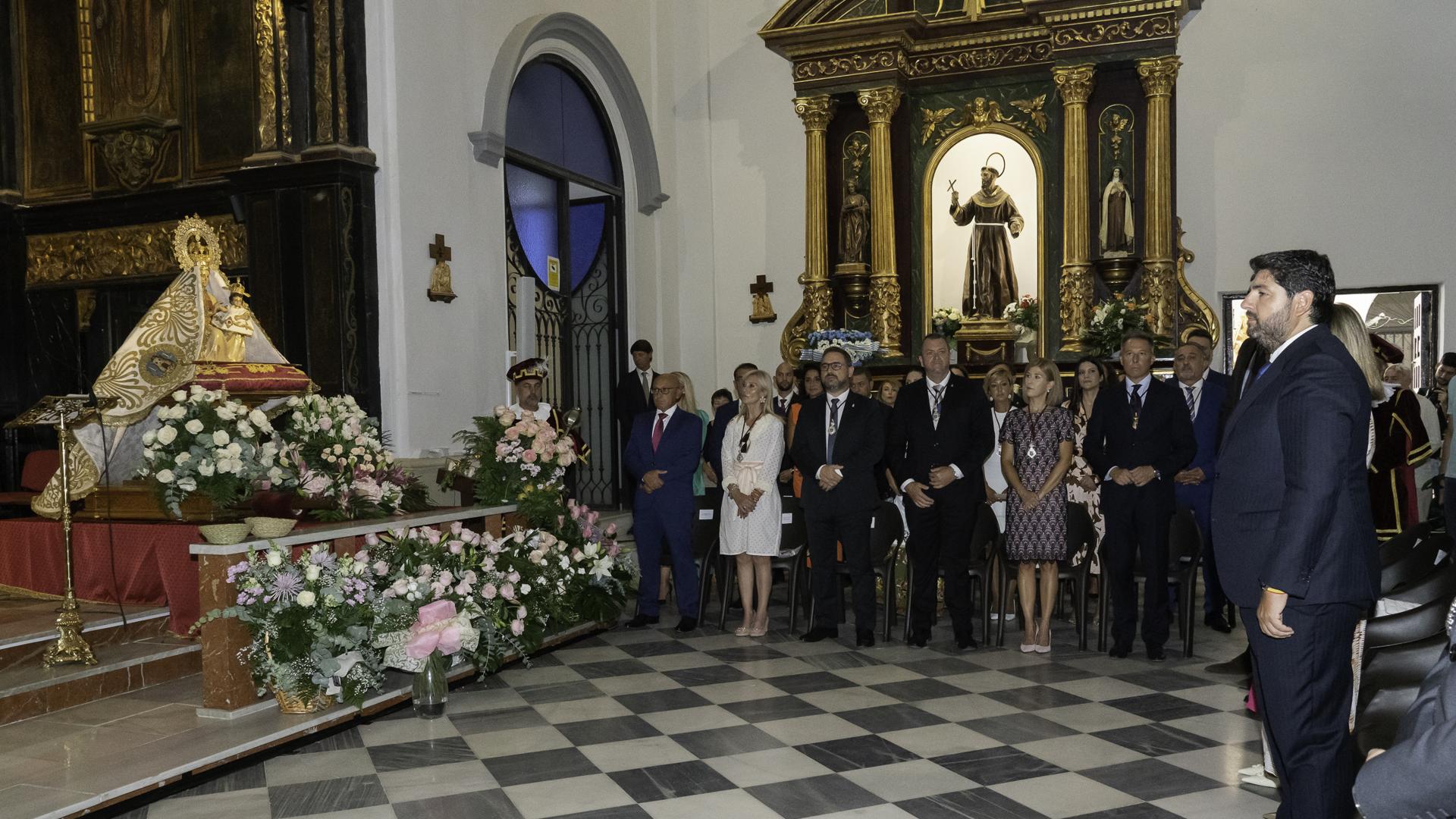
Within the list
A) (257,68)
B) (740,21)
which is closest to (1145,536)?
(257,68)

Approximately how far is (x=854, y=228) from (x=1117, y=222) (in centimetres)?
239

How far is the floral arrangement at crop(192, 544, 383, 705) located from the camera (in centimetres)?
482

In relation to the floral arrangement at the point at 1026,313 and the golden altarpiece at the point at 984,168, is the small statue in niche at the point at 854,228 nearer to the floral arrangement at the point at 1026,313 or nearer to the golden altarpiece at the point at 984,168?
the golden altarpiece at the point at 984,168

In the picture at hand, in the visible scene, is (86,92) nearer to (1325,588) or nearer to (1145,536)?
(1145,536)

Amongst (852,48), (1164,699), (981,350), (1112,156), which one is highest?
(852,48)

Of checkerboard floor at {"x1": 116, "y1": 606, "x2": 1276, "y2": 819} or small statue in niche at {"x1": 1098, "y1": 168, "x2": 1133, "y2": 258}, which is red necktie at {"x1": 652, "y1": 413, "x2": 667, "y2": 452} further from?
small statue in niche at {"x1": 1098, "y1": 168, "x2": 1133, "y2": 258}

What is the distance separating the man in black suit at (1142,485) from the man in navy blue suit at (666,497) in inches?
96.2

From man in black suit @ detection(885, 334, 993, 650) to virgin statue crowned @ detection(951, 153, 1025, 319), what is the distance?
4.68 m

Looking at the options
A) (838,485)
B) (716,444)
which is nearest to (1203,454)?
(838,485)

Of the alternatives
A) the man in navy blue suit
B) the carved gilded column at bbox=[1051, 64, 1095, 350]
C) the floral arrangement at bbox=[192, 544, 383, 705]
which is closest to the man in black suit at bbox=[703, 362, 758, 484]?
the man in navy blue suit

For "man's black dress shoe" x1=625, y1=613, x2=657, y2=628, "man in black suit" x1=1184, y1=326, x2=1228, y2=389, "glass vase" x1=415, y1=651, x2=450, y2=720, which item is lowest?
"man's black dress shoe" x1=625, y1=613, x2=657, y2=628

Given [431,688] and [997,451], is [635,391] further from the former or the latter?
[431,688]

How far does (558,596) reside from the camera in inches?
251

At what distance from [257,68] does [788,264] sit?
5461 mm
